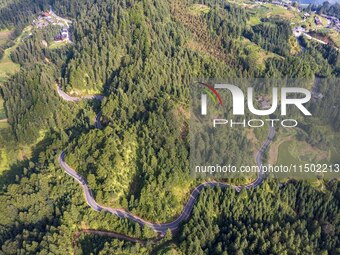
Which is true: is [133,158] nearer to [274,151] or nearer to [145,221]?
[145,221]

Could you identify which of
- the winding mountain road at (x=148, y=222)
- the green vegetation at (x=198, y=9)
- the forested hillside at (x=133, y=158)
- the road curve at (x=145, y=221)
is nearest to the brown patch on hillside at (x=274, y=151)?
the forested hillside at (x=133, y=158)

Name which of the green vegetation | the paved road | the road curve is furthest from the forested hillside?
the green vegetation

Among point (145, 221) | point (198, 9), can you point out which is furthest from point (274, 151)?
point (198, 9)

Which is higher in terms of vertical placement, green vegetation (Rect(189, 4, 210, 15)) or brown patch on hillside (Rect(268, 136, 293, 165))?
green vegetation (Rect(189, 4, 210, 15))

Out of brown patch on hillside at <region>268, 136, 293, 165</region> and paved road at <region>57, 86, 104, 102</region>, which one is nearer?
brown patch on hillside at <region>268, 136, 293, 165</region>

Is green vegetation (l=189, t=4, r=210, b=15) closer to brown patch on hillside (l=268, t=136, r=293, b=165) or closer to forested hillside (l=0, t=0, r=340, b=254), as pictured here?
forested hillside (l=0, t=0, r=340, b=254)

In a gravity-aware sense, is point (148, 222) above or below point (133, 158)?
below

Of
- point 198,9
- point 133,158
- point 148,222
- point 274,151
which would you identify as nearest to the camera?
point 148,222

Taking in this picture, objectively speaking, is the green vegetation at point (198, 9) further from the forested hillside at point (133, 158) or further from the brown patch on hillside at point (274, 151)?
the brown patch on hillside at point (274, 151)

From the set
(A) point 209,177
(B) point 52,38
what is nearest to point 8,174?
(A) point 209,177
